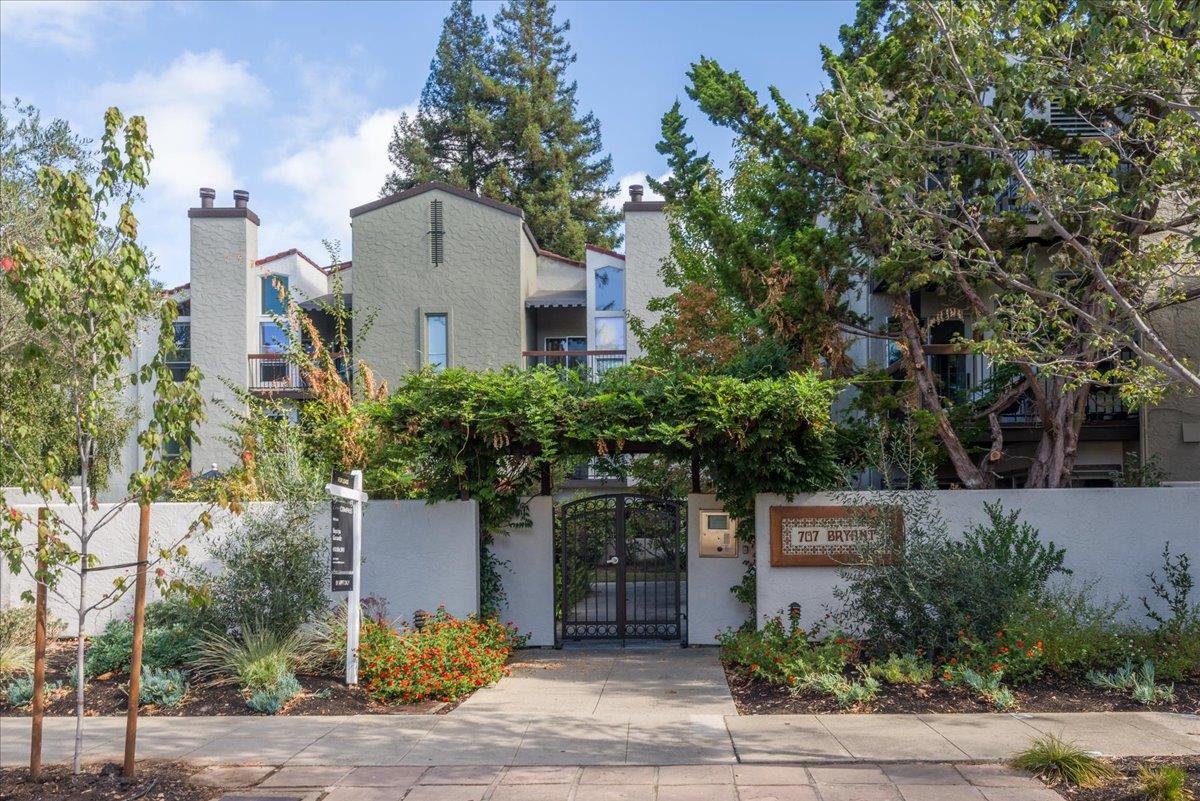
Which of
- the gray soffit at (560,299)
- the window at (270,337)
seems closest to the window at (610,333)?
the gray soffit at (560,299)

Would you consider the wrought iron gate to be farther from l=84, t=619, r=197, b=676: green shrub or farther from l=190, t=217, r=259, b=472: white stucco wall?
l=190, t=217, r=259, b=472: white stucco wall

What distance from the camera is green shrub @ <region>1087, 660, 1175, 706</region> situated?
9461 mm

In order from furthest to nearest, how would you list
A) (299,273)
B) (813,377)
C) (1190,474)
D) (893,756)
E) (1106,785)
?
(299,273) < (1190,474) < (813,377) < (893,756) < (1106,785)

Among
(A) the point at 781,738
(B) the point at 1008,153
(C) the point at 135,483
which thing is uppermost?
(B) the point at 1008,153

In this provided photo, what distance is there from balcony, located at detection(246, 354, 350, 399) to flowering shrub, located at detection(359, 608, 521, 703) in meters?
12.3

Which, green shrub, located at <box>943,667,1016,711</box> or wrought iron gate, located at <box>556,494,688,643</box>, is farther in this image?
wrought iron gate, located at <box>556,494,688,643</box>

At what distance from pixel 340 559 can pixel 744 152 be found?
13552mm

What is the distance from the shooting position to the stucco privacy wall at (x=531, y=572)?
45.0 ft

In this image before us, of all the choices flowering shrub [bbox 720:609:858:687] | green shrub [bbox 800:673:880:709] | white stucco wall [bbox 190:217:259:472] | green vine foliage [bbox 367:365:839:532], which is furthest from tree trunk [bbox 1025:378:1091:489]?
white stucco wall [bbox 190:217:259:472]

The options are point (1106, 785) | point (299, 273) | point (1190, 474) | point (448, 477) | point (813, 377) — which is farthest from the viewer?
point (299, 273)

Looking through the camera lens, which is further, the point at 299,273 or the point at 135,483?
the point at 299,273

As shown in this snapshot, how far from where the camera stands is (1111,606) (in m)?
12.1

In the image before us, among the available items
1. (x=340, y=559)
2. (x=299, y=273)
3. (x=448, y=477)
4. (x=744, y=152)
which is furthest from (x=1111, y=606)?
→ (x=299, y=273)

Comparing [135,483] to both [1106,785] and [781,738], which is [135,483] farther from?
[1106,785]
